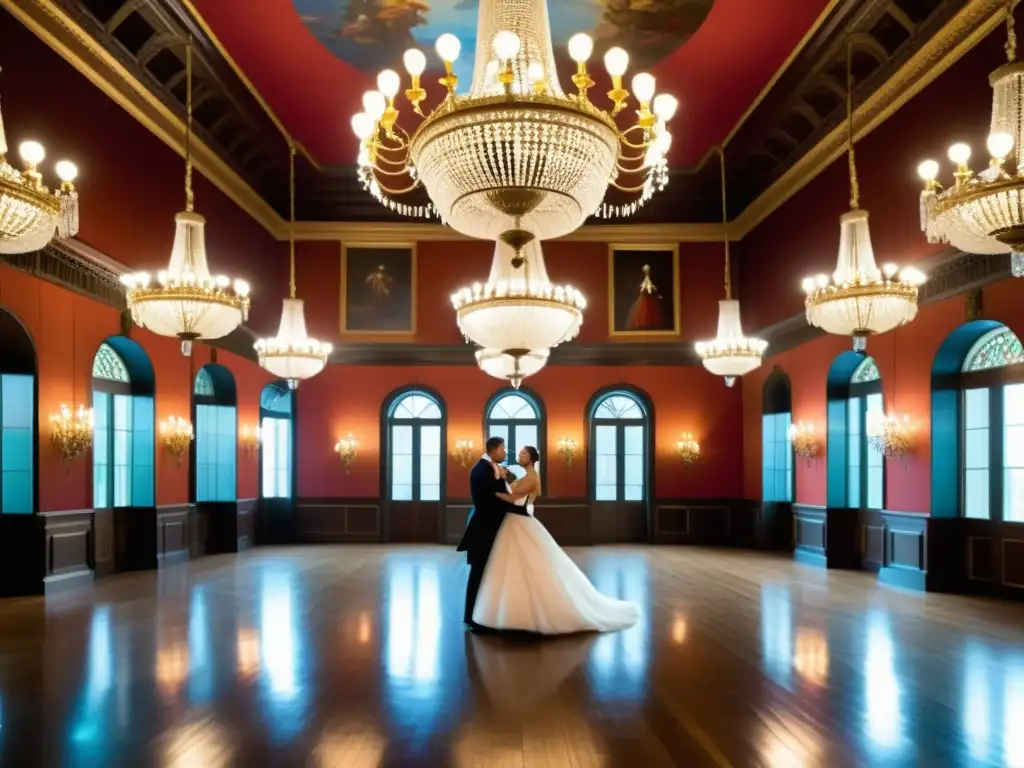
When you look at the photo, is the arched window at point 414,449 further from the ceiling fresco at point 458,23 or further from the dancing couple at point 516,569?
the dancing couple at point 516,569

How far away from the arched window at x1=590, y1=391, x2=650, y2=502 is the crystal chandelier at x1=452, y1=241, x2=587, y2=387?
9.23 m

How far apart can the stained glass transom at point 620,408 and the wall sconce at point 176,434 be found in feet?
27.0

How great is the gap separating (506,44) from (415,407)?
509 inches

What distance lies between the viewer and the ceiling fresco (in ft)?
33.3

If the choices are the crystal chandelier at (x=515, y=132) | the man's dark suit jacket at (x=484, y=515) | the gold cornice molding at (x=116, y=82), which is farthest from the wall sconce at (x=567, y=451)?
the crystal chandelier at (x=515, y=132)

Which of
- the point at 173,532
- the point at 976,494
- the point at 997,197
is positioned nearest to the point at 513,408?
the point at 173,532

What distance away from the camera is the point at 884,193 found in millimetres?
11484

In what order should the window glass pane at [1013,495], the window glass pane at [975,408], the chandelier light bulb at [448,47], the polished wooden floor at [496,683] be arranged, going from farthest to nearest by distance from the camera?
1. the window glass pane at [975,408]
2. the window glass pane at [1013,495]
3. the chandelier light bulb at [448,47]
4. the polished wooden floor at [496,683]

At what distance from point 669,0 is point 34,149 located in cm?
723

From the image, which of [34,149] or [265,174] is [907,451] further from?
[265,174]

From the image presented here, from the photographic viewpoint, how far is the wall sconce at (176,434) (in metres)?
12.7

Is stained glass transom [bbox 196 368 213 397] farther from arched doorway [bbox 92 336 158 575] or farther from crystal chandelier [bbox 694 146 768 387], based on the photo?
crystal chandelier [bbox 694 146 768 387]

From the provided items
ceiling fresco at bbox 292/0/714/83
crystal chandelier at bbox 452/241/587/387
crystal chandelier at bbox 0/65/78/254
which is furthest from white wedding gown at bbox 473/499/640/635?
ceiling fresco at bbox 292/0/714/83

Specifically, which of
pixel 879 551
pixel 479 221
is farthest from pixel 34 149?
pixel 879 551
